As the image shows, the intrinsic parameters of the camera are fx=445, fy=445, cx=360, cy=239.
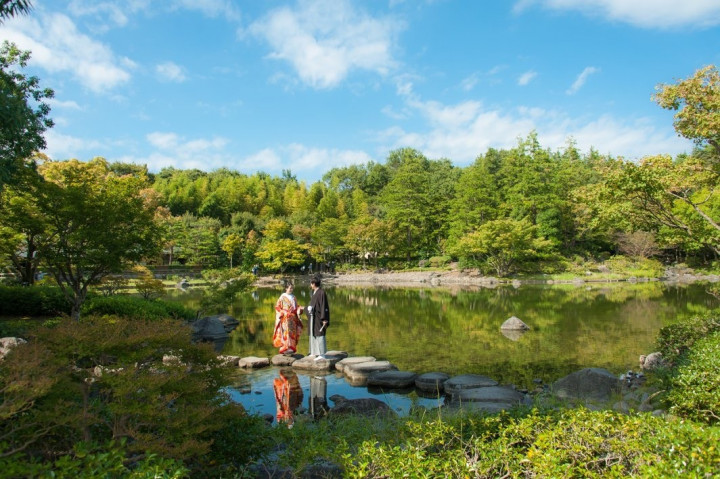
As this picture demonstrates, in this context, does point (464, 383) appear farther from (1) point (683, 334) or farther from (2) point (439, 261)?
(2) point (439, 261)

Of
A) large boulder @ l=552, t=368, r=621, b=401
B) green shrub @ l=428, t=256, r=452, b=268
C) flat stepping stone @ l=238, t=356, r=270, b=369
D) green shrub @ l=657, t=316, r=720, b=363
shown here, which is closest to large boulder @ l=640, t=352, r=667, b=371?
green shrub @ l=657, t=316, r=720, b=363

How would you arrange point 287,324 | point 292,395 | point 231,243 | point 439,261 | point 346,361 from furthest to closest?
1. point 439,261
2. point 231,243
3. point 287,324
4. point 346,361
5. point 292,395

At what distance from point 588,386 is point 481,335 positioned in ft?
17.0

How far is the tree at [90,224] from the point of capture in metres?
8.09

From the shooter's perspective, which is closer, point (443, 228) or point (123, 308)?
point (123, 308)

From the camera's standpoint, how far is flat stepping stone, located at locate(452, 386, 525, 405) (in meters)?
5.07

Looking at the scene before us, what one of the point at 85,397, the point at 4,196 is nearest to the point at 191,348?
the point at 85,397

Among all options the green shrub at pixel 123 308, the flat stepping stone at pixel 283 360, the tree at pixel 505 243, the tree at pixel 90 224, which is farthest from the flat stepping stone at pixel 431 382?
the tree at pixel 505 243

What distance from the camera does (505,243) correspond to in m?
28.6

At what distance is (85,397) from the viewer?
2.49 metres

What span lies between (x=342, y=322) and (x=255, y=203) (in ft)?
116

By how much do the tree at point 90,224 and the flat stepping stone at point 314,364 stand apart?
4.25m

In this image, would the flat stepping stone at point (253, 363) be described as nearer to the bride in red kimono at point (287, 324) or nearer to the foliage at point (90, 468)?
the bride in red kimono at point (287, 324)

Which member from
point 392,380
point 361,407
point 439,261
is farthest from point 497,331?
point 439,261
